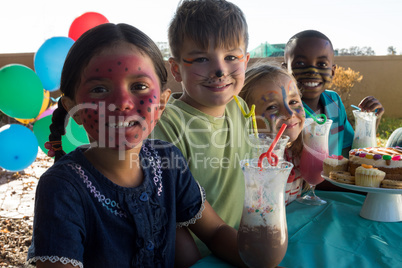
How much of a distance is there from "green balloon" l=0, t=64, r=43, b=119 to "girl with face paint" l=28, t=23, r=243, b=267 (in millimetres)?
2951

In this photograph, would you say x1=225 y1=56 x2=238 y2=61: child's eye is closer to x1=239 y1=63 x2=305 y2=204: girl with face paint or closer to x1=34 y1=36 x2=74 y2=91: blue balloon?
x1=239 y1=63 x2=305 y2=204: girl with face paint

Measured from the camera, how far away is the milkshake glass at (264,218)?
95 cm

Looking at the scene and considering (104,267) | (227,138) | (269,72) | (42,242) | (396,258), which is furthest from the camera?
(269,72)

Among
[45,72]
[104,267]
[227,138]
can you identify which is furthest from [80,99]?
[45,72]

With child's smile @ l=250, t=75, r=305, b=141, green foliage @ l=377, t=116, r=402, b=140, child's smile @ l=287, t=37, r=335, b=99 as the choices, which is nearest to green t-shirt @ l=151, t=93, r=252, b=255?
child's smile @ l=250, t=75, r=305, b=141

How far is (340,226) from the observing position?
1453 mm

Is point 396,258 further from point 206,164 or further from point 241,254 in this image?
point 206,164

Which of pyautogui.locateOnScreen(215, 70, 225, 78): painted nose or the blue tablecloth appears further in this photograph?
pyautogui.locateOnScreen(215, 70, 225, 78): painted nose

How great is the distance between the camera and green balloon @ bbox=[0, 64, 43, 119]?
12.1ft

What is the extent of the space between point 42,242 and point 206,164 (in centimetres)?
81

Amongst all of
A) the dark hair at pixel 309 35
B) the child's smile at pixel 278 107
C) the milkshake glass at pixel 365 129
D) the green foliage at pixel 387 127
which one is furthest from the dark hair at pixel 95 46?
the green foliage at pixel 387 127

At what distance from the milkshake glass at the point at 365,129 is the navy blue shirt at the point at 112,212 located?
1.28 meters

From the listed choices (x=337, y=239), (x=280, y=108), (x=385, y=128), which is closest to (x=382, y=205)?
(x=337, y=239)

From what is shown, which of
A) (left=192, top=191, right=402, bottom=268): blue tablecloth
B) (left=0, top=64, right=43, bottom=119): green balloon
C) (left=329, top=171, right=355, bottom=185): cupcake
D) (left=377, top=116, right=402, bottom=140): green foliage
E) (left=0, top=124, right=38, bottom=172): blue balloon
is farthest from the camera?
(left=377, top=116, right=402, bottom=140): green foliage
